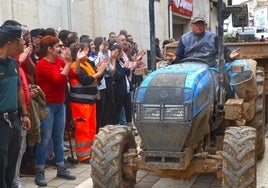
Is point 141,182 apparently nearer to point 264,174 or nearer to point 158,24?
point 264,174

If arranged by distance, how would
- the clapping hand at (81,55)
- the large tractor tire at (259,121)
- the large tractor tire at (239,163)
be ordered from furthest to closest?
the large tractor tire at (259,121) → the clapping hand at (81,55) → the large tractor tire at (239,163)

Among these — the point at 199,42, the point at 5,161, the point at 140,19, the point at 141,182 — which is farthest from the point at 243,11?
the point at 140,19

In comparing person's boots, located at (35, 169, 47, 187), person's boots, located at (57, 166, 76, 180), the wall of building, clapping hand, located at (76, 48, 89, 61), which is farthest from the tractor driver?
A: the wall of building

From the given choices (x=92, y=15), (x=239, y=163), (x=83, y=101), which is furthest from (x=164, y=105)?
(x=92, y=15)

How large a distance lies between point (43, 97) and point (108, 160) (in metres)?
1.49

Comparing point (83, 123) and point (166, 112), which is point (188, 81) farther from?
point (83, 123)

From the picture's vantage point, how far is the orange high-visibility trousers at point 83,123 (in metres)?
6.88

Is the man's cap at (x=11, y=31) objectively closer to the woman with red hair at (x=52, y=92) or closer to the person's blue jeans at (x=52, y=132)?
the woman with red hair at (x=52, y=92)

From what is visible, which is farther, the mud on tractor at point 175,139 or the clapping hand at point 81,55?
the clapping hand at point 81,55

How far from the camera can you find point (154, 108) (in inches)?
189

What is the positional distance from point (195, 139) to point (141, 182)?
1391 millimetres

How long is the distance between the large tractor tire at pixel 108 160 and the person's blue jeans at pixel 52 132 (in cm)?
124

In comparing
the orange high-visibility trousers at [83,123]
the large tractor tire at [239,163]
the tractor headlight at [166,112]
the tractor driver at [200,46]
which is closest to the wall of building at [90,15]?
the orange high-visibility trousers at [83,123]

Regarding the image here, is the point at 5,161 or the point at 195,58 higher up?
the point at 195,58
